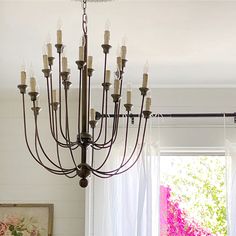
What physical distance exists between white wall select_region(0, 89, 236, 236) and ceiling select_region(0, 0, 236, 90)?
9.1 inches

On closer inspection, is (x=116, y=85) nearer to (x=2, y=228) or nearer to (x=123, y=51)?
(x=123, y=51)

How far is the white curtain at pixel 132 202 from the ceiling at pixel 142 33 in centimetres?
59

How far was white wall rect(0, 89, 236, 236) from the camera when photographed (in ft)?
10.7

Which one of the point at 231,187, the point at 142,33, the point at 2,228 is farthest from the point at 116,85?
the point at 2,228

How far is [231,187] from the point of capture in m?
3.05

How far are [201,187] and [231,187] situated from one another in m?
0.30

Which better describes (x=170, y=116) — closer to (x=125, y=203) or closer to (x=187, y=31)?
(x=125, y=203)

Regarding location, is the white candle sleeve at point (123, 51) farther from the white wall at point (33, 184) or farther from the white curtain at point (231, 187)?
the white wall at point (33, 184)

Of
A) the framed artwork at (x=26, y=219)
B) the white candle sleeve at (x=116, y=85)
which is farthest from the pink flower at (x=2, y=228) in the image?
the white candle sleeve at (x=116, y=85)

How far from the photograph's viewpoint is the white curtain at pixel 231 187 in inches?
119

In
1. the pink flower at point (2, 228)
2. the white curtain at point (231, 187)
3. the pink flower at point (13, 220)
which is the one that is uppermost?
the white curtain at point (231, 187)

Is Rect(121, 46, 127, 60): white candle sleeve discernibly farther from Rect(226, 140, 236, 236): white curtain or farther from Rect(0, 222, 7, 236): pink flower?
Rect(0, 222, 7, 236): pink flower

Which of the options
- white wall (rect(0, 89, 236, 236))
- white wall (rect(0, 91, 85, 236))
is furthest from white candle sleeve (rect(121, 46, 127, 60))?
white wall (rect(0, 91, 85, 236))

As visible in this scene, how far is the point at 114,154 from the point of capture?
3152 millimetres
